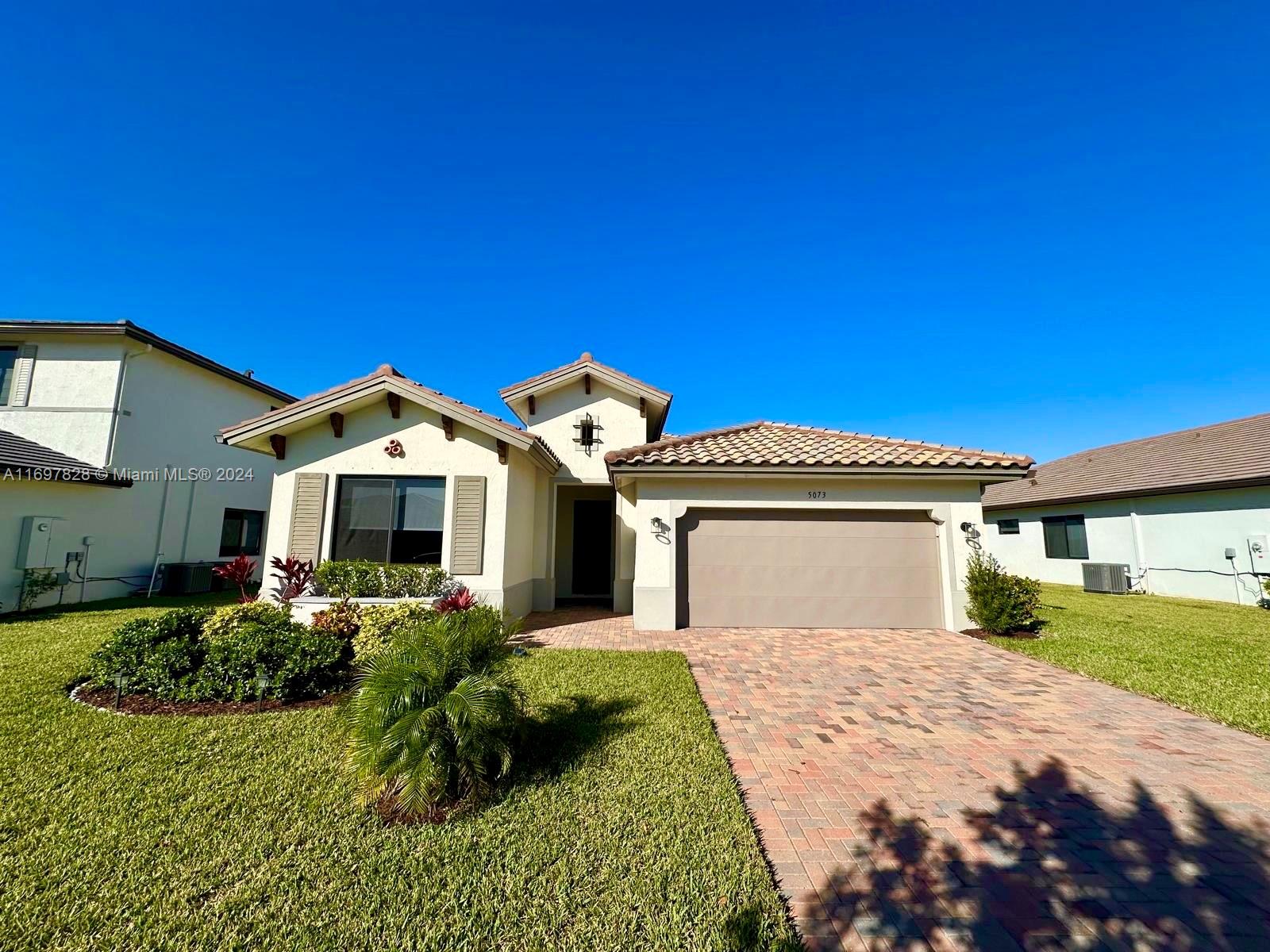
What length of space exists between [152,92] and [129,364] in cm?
733

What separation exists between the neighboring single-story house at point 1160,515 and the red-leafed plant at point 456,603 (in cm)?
1423

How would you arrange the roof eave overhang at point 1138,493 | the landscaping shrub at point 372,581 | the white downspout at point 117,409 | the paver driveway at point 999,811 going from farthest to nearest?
the roof eave overhang at point 1138,493
the white downspout at point 117,409
the landscaping shrub at point 372,581
the paver driveway at point 999,811

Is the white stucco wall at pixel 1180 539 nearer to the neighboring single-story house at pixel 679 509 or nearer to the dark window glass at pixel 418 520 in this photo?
the neighboring single-story house at pixel 679 509

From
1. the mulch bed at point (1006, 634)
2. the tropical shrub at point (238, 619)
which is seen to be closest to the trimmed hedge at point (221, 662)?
the tropical shrub at point (238, 619)

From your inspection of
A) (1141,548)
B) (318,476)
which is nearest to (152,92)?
(318,476)

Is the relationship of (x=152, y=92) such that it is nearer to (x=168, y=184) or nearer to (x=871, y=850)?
(x=168, y=184)

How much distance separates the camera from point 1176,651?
852 centimetres

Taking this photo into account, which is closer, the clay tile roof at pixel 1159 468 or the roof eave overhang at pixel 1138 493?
the roof eave overhang at pixel 1138 493

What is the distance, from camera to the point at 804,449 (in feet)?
36.0

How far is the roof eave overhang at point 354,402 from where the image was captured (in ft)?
31.7

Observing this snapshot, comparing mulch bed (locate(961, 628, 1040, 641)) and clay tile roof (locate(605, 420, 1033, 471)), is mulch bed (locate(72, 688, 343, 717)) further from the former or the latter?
mulch bed (locate(961, 628, 1040, 641))

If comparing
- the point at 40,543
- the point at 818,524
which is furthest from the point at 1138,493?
the point at 40,543

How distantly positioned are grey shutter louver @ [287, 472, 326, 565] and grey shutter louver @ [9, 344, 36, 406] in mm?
10886

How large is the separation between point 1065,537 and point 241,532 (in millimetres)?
31398
